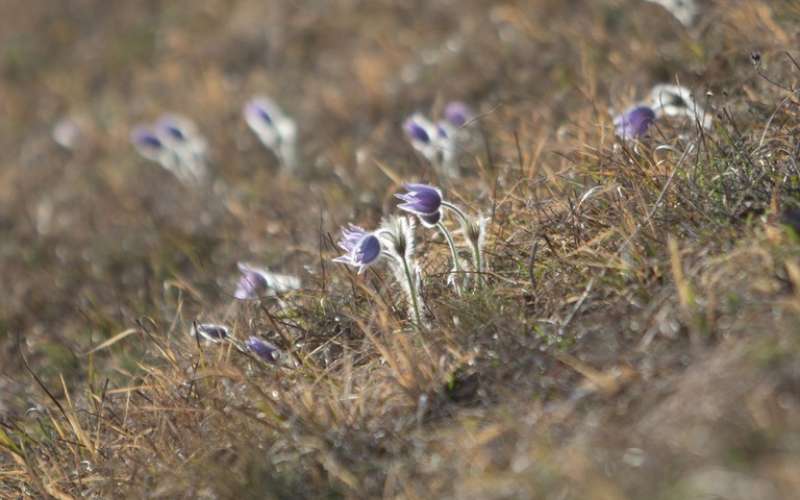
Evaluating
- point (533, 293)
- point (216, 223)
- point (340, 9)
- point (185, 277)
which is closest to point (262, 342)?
point (533, 293)

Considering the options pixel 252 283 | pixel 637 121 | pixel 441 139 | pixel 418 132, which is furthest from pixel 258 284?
pixel 637 121

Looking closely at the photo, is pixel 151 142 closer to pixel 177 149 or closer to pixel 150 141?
pixel 150 141

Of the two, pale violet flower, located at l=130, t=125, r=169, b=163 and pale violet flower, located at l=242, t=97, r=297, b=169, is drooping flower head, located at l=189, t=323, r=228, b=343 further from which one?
pale violet flower, located at l=130, t=125, r=169, b=163

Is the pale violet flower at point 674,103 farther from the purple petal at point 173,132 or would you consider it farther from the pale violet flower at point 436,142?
the purple petal at point 173,132

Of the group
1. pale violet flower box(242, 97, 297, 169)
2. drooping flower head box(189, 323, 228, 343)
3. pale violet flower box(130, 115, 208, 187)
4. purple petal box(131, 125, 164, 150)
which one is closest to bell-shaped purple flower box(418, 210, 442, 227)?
drooping flower head box(189, 323, 228, 343)

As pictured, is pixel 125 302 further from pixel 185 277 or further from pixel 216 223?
pixel 216 223

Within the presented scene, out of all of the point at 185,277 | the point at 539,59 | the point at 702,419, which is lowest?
the point at 185,277
